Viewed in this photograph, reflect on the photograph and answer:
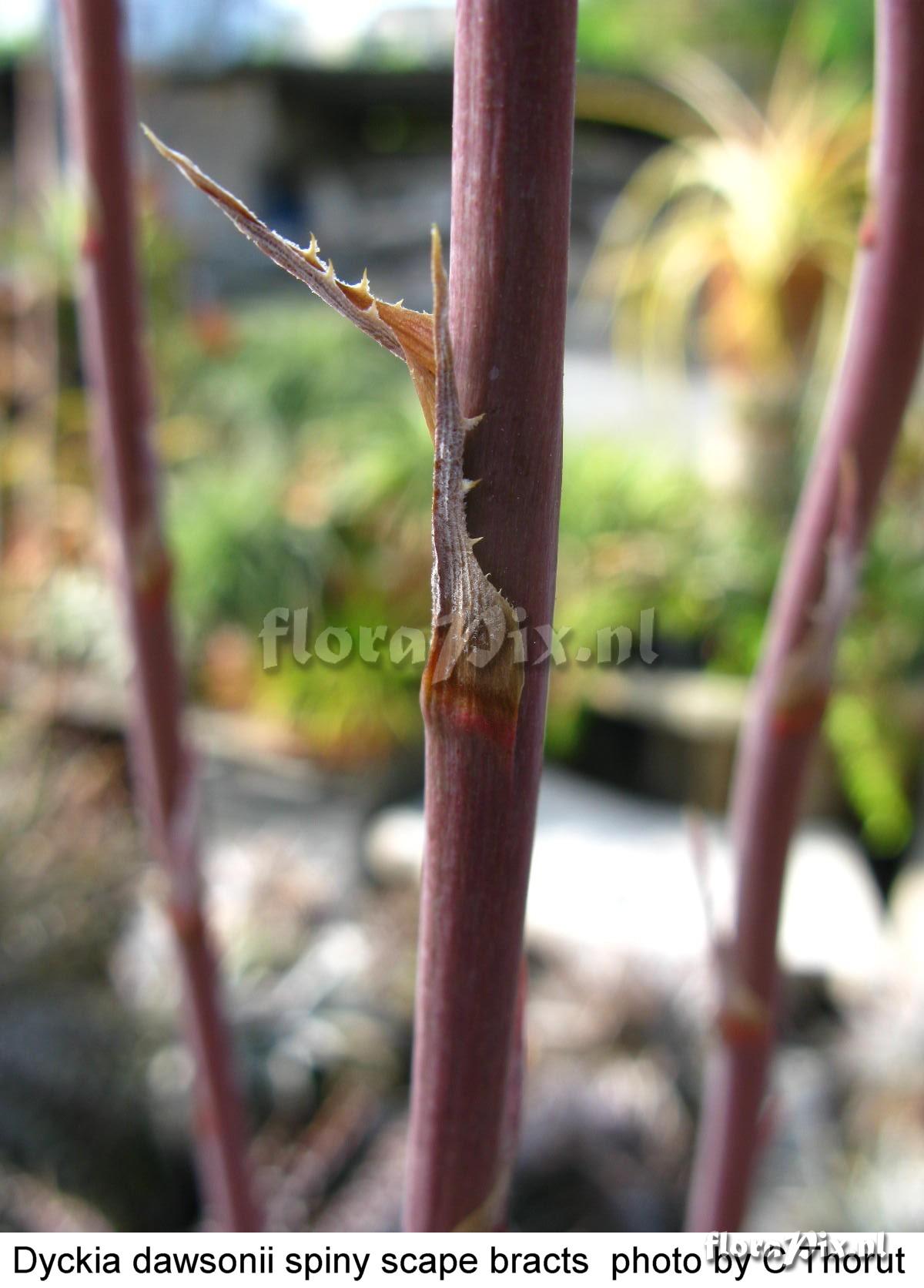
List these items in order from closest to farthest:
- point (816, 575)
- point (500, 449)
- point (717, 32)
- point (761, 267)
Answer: point (500, 449) < point (816, 575) < point (761, 267) < point (717, 32)

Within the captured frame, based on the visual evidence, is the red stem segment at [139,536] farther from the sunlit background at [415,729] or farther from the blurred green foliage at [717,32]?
the blurred green foliage at [717,32]

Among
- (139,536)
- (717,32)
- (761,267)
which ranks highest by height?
(717,32)

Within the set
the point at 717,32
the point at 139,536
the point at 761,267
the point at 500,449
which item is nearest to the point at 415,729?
the point at 761,267

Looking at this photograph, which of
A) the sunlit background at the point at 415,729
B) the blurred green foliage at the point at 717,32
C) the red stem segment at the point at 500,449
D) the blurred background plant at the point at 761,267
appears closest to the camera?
the red stem segment at the point at 500,449

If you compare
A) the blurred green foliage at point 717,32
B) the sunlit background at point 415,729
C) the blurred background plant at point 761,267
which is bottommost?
the sunlit background at point 415,729

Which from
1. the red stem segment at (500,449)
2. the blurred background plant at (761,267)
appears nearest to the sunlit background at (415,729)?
the blurred background plant at (761,267)

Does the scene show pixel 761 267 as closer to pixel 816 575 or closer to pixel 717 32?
pixel 816 575
